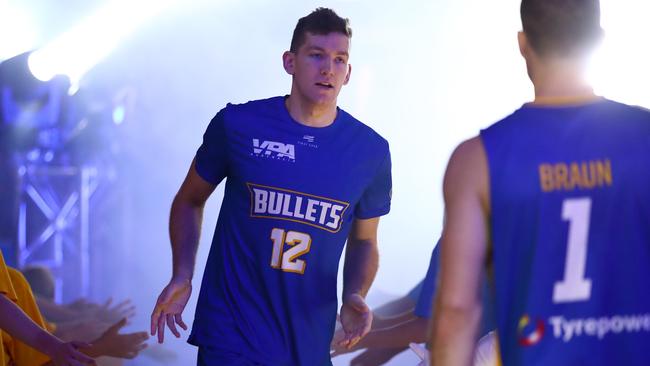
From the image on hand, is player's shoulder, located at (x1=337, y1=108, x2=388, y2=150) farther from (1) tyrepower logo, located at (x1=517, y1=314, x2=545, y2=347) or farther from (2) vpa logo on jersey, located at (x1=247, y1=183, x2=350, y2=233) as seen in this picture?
(1) tyrepower logo, located at (x1=517, y1=314, x2=545, y2=347)

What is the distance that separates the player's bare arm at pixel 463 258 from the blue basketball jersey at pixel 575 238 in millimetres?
32

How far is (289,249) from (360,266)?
1.45 ft

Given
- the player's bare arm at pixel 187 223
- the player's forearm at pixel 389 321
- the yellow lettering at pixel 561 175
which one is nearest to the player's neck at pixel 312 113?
the player's bare arm at pixel 187 223

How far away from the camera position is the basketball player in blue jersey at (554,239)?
2.14m

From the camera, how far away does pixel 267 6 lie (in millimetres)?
9312

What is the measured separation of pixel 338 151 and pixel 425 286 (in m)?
0.98

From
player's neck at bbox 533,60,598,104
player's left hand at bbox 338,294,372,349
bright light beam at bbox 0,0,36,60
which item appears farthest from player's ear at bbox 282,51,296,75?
bright light beam at bbox 0,0,36,60

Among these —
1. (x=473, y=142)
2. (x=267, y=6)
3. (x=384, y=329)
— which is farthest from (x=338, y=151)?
(x=267, y=6)

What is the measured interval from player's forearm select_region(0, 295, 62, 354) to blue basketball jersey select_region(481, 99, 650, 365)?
202 centimetres

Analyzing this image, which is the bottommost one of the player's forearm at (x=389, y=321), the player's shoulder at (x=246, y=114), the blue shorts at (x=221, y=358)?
the player's forearm at (x=389, y=321)

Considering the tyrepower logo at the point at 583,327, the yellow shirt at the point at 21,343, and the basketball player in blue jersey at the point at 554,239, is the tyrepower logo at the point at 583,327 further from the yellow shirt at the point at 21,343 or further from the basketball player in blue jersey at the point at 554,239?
the yellow shirt at the point at 21,343

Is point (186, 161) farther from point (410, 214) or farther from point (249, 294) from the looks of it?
point (249, 294)

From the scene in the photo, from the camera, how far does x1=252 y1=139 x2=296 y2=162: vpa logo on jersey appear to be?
12.2 ft

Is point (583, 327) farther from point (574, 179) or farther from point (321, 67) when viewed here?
point (321, 67)
